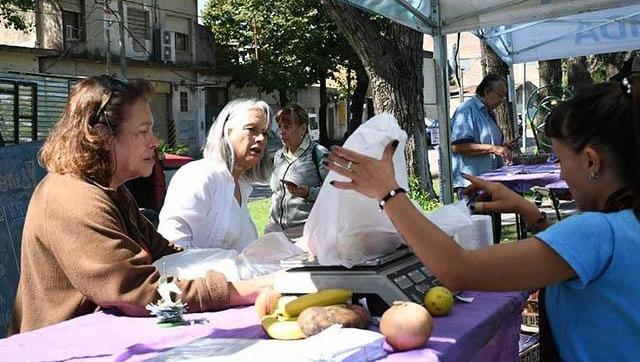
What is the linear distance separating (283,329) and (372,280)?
26 cm

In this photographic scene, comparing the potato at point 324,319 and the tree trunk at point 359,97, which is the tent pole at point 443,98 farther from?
the tree trunk at point 359,97

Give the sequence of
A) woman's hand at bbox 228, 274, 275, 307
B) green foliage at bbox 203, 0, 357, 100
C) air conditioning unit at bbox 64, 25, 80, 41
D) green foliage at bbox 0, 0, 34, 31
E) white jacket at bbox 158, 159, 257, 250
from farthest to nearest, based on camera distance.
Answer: green foliage at bbox 203, 0, 357, 100, air conditioning unit at bbox 64, 25, 80, 41, green foliage at bbox 0, 0, 34, 31, white jacket at bbox 158, 159, 257, 250, woman's hand at bbox 228, 274, 275, 307

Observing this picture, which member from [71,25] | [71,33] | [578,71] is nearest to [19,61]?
[71,33]

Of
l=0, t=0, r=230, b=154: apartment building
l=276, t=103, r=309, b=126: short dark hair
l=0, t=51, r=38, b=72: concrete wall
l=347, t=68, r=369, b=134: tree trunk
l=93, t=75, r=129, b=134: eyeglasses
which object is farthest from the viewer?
l=347, t=68, r=369, b=134: tree trunk

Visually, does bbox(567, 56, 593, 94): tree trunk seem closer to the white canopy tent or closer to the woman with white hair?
the white canopy tent

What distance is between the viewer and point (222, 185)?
307 centimetres

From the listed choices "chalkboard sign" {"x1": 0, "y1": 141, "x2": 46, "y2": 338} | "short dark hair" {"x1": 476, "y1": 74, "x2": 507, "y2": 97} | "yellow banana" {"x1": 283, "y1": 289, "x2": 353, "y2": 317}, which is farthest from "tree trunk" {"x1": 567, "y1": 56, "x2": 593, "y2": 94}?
"yellow banana" {"x1": 283, "y1": 289, "x2": 353, "y2": 317}

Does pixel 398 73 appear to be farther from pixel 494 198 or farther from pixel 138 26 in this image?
pixel 138 26

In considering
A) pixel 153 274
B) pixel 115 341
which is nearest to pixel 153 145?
pixel 153 274

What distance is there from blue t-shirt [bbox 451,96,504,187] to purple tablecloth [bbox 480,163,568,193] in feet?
1.14

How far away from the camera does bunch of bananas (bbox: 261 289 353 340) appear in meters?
1.65

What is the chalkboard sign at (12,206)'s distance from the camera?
356 centimetres

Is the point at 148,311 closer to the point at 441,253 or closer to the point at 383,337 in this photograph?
the point at 383,337

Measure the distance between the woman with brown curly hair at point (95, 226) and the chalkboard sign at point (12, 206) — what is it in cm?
151
